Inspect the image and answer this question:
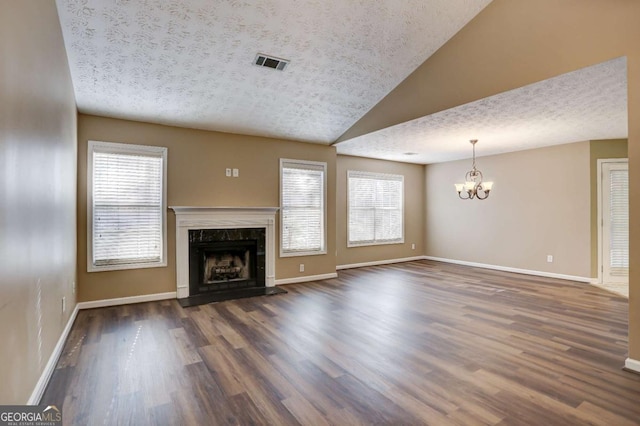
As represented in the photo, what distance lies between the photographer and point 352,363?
2.73 meters

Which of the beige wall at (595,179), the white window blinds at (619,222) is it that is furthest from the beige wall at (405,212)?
the white window blinds at (619,222)

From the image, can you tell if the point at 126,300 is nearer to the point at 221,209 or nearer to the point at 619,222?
the point at 221,209

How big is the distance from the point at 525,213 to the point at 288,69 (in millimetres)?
5551

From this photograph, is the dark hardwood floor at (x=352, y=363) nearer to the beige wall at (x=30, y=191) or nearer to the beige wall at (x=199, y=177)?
the beige wall at (x=199, y=177)

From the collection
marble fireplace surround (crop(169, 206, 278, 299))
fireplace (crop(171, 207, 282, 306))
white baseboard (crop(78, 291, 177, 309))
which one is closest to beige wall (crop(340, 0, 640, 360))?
marble fireplace surround (crop(169, 206, 278, 299))

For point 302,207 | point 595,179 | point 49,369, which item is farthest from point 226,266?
point 595,179

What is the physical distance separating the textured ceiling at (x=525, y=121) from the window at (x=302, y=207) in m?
0.85

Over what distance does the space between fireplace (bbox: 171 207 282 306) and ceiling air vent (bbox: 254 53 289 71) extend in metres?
2.26

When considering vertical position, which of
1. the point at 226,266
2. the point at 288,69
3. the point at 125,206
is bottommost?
the point at 226,266

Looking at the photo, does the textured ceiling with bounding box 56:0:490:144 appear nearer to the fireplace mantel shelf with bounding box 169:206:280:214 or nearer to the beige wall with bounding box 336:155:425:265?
the fireplace mantel shelf with bounding box 169:206:280:214

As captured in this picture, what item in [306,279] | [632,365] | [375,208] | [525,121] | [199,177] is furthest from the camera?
[375,208]

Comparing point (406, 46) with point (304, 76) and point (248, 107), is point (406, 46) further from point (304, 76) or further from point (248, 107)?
point (248, 107)

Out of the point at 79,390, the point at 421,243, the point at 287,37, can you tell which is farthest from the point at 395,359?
the point at 421,243

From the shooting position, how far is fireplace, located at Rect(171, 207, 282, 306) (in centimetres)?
484
